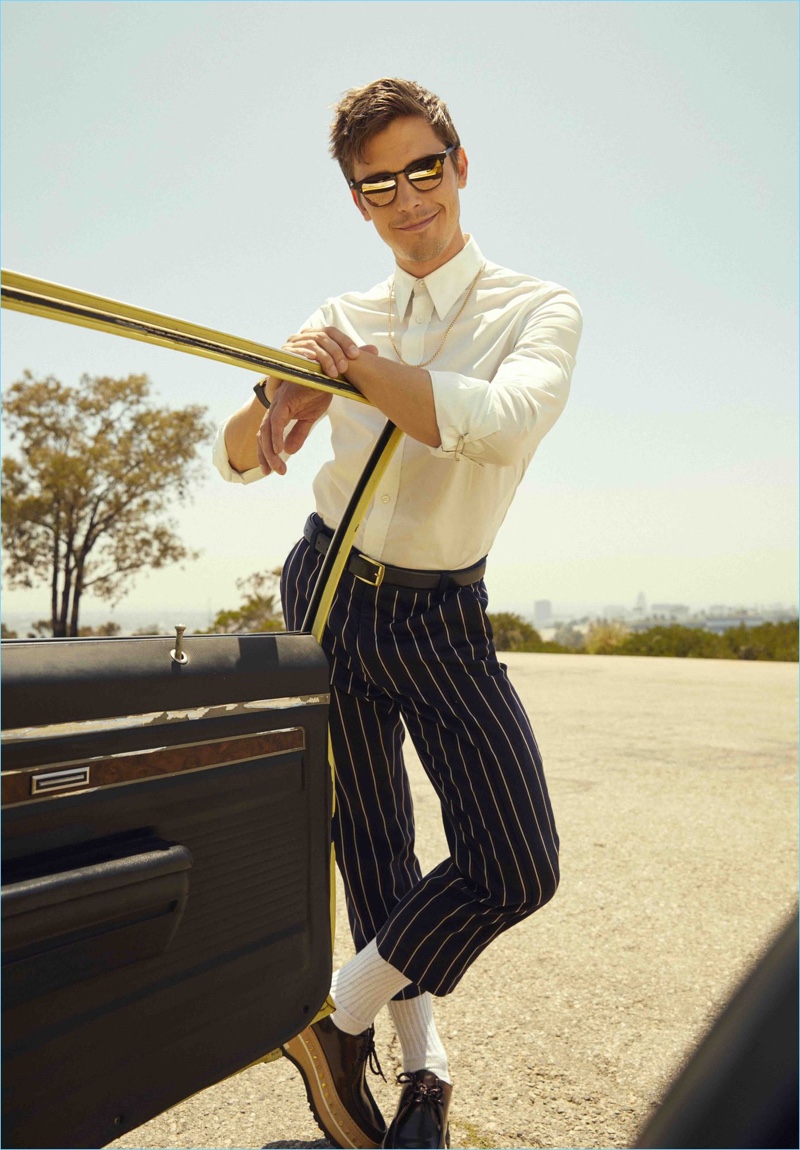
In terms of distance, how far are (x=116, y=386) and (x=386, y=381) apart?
58.1 ft

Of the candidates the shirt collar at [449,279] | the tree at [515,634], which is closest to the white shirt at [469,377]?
the shirt collar at [449,279]

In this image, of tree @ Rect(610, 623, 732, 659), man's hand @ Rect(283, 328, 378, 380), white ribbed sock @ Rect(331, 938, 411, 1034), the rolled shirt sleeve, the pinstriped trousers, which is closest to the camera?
man's hand @ Rect(283, 328, 378, 380)

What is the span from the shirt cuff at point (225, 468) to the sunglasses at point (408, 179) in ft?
1.88

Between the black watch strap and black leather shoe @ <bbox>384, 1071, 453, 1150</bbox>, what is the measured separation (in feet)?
4.81

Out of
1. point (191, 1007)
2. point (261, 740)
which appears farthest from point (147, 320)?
point (191, 1007)

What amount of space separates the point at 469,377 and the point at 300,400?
0.32m

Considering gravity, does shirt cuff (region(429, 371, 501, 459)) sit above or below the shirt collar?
below

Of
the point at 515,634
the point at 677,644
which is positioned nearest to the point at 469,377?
the point at 677,644

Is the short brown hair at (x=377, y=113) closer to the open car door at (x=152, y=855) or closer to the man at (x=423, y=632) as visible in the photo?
the man at (x=423, y=632)

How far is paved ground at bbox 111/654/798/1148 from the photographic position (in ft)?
6.86

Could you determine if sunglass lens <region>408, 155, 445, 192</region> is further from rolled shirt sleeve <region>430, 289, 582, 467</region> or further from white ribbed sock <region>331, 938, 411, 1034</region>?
white ribbed sock <region>331, 938, 411, 1034</region>

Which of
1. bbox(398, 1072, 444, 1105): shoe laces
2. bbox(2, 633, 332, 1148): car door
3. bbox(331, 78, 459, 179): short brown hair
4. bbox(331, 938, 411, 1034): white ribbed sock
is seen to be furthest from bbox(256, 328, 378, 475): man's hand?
bbox(398, 1072, 444, 1105): shoe laces

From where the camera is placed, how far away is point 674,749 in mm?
6172

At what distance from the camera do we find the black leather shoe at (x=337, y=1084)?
6.47 ft
